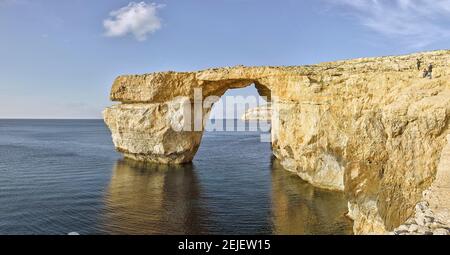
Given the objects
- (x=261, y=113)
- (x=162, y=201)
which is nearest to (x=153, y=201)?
(x=162, y=201)

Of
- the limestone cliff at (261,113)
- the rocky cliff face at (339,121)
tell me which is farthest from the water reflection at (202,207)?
the limestone cliff at (261,113)

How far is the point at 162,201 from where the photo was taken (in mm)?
22969

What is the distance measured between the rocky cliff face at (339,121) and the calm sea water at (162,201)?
7.72ft

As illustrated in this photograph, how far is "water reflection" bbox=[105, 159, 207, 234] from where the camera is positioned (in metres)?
18.0

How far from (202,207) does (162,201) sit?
2.92 meters

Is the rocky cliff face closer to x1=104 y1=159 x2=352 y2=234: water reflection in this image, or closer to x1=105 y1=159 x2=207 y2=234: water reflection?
x1=104 y1=159 x2=352 y2=234: water reflection

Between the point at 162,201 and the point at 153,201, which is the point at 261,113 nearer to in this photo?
the point at 162,201

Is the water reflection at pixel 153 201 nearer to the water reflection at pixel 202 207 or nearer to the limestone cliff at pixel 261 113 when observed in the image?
the water reflection at pixel 202 207

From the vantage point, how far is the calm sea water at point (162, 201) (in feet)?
59.5

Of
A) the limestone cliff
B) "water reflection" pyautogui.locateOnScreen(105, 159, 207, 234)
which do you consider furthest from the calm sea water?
the limestone cliff

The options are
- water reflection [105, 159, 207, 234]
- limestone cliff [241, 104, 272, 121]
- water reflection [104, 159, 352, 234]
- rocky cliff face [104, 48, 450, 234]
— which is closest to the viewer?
rocky cliff face [104, 48, 450, 234]

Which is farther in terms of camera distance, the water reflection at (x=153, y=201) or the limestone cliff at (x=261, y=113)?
the limestone cliff at (x=261, y=113)

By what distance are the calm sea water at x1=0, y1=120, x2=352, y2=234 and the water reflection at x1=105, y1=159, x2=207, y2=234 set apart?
5cm

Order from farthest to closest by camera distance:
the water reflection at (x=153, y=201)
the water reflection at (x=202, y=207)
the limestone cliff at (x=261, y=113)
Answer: the limestone cliff at (x=261, y=113), the water reflection at (x=153, y=201), the water reflection at (x=202, y=207)
